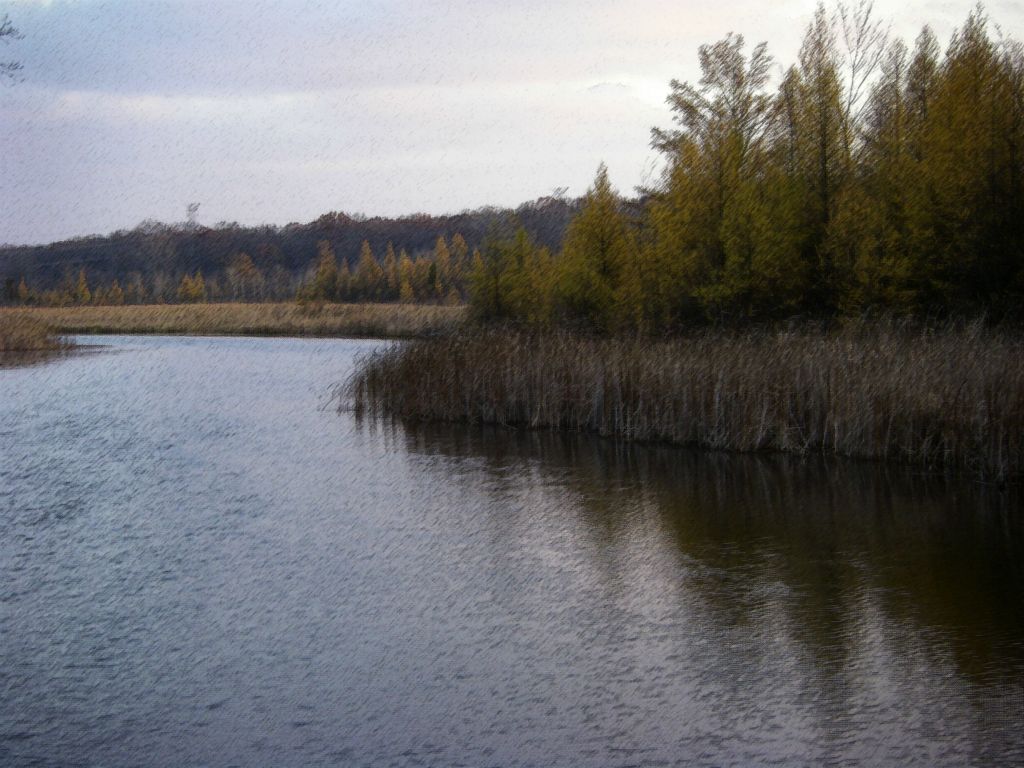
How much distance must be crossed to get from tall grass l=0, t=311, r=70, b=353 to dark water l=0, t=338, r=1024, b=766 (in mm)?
25020

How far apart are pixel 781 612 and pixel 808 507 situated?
361 cm

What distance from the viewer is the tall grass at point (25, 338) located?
35.4 meters

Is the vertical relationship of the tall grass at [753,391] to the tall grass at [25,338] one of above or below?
below

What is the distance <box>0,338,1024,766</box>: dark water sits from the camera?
500 centimetres

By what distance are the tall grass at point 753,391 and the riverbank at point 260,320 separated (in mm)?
25738

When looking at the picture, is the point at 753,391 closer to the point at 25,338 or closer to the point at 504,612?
the point at 504,612

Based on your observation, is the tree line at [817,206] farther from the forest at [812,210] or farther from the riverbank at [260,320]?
the riverbank at [260,320]

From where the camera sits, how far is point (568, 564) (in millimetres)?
8203

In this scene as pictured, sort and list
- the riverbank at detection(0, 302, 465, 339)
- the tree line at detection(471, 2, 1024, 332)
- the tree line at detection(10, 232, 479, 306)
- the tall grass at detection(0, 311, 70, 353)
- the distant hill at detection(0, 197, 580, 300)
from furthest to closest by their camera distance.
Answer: the distant hill at detection(0, 197, 580, 300) → the tree line at detection(10, 232, 479, 306) → the riverbank at detection(0, 302, 465, 339) → the tall grass at detection(0, 311, 70, 353) → the tree line at detection(471, 2, 1024, 332)

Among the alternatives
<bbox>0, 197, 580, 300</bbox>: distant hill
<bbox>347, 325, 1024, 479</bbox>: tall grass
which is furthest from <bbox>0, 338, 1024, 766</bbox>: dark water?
<bbox>0, 197, 580, 300</bbox>: distant hill

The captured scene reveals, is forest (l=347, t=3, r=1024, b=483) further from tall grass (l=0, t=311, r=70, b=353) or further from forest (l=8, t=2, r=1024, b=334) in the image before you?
tall grass (l=0, t=311, r=70, b=353)

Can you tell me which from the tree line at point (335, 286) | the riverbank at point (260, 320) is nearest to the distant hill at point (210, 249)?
the tree line at point (335, 286)

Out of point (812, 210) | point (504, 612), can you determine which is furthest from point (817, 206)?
point (504, 612)

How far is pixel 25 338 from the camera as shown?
35906 mm
